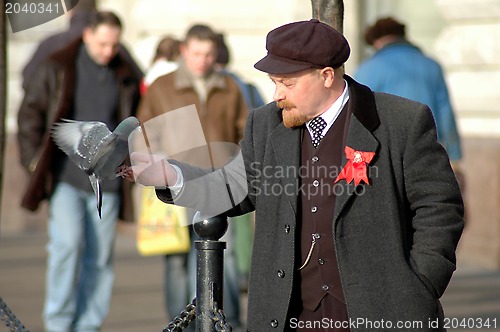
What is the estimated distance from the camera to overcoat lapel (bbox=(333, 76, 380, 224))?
358 cm

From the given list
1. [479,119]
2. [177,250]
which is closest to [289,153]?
[177,250]

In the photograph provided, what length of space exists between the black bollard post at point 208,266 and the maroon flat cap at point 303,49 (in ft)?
1.64

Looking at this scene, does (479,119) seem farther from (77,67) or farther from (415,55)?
(77,67)

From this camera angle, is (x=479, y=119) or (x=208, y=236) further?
(x=479, y=119)

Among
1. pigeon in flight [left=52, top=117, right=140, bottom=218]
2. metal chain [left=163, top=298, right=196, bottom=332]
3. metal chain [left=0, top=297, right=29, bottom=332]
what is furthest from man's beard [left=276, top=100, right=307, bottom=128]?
metal chain [left=0, top=297, right=29, bottom=332]

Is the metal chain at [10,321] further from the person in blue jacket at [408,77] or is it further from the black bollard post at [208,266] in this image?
the person in blue jacket at [408,77]

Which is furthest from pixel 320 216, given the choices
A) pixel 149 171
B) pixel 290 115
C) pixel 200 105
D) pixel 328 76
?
pixel 200 105

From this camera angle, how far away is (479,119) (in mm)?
10016

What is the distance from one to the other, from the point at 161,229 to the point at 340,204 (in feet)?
11.3

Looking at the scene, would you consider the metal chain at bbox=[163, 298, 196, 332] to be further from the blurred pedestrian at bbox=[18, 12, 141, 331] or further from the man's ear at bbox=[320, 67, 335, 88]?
the blurred pedestrian at bbox=[18, 12, 141, 331]

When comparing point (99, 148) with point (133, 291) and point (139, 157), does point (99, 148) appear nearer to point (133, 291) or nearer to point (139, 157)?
point (139, 157)

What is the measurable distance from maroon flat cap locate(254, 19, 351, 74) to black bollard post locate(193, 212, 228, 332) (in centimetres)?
50

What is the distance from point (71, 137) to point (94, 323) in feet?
11.1

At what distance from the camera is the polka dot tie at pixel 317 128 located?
3703mm
